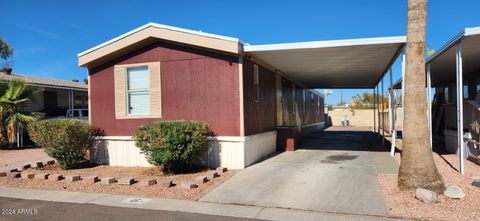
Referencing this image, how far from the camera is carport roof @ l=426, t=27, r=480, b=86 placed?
297 inches

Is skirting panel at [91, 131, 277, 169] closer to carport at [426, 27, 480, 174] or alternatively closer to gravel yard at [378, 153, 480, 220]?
gravel yard at [378, 153, 480, 220]

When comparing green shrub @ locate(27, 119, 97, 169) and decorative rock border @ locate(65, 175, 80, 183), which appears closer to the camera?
decorative rock border @ locate(65, 175, 80, 183)

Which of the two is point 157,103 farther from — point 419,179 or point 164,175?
point 419,179

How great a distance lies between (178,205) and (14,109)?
40.3ft

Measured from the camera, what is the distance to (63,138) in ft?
31.9

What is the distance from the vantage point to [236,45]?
9.23 metres

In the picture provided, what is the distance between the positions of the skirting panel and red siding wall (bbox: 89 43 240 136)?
25cm

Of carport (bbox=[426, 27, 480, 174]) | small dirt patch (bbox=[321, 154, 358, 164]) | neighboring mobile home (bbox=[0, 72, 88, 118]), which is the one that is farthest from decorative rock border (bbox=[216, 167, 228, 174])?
neighboring mobile home (bbox=[0, 72, 88, 118])

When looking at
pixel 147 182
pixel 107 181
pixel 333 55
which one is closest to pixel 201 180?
pixel 147 182

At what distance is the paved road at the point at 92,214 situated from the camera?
5715 millimetres

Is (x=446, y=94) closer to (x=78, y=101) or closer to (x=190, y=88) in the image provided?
(x=190, y=88)

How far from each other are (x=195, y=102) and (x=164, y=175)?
2.15m

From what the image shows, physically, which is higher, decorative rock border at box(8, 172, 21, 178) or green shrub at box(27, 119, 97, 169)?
green shrub at box(27, 119, 97, 169)

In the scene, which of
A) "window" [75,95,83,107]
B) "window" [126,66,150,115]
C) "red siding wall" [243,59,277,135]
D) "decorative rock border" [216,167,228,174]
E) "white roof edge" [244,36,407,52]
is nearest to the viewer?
"white roof edge" [244,36,407,52]
